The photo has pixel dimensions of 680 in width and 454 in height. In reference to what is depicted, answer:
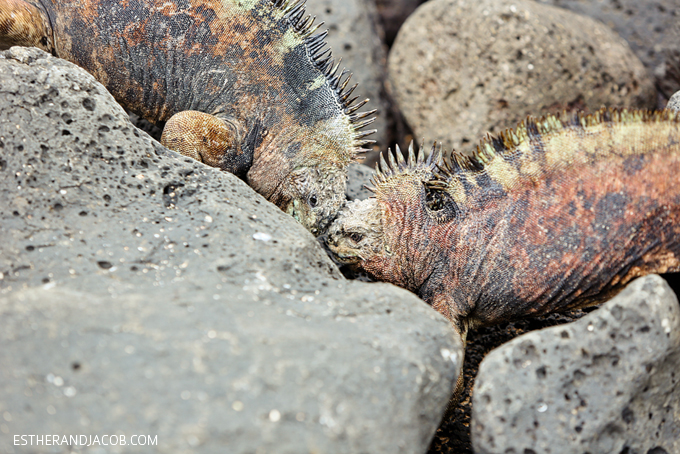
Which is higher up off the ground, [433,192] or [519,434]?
[433,192]

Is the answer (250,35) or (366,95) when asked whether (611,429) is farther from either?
(366,95)

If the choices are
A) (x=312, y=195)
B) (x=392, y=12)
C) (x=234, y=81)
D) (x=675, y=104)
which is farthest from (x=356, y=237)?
(x=392, y=12)

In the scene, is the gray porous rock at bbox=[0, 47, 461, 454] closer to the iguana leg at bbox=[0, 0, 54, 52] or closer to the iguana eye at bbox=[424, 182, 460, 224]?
the iguana leg at bbox=[0, 0, 54, 52]

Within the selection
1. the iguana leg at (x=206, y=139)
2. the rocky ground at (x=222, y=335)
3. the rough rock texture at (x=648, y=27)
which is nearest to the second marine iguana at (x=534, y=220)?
the rocky ground at (x=222, y=335)

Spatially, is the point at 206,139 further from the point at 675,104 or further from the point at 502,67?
the point at 502,67

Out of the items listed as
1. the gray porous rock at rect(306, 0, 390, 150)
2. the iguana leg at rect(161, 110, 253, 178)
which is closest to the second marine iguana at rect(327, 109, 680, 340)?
the iguana leg at rect(161, 110, 253, 178)

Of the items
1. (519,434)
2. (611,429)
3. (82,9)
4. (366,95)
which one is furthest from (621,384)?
(366,95)
